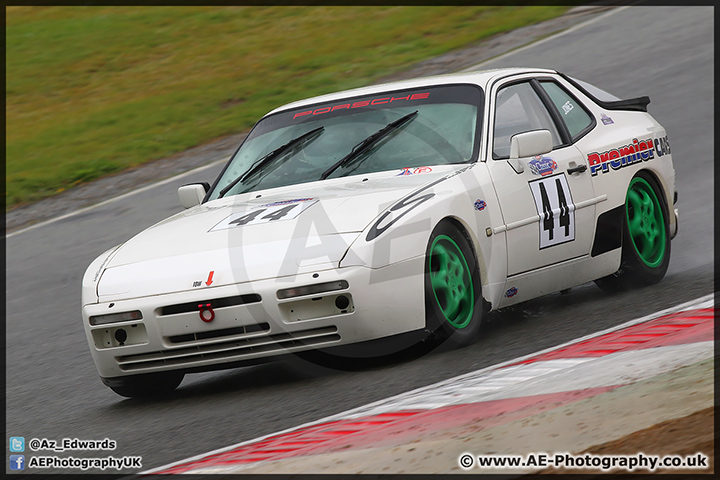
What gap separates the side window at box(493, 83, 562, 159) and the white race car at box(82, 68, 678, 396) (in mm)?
12

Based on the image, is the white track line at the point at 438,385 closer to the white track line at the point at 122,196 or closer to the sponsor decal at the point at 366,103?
the sponsor decal at the point at 366,103

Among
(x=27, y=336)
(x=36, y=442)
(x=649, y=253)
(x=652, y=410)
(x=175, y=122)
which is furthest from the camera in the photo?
(x=175, y=122)

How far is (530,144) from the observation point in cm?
579

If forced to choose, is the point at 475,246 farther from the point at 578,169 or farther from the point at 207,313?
the point at 207,313

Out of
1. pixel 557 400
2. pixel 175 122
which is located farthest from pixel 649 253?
pixel 175 122

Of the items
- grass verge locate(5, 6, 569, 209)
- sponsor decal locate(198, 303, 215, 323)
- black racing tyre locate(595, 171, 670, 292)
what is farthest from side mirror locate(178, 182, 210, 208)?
grass verge locate(5, 6, 569, 209)

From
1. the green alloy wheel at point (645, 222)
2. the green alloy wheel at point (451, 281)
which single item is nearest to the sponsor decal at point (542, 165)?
the green alloy wheel at point (645, 222)

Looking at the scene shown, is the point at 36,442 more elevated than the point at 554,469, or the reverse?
the point at 554,469

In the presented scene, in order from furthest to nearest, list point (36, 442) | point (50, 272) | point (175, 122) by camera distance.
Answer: point (175, 122) → point (50, 272) → point (36, 442)

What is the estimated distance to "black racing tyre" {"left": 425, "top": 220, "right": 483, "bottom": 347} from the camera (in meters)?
5.00

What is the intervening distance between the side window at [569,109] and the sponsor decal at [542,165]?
21.3 inches

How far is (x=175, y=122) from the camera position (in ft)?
50.5

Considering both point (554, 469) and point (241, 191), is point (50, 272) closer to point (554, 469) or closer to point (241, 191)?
point (241, 191)

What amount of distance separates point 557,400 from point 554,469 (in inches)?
30.2
